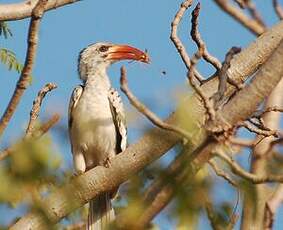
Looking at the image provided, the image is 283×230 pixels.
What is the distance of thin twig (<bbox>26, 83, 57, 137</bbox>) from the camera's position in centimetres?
339

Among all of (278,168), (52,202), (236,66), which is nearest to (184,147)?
(278,168)

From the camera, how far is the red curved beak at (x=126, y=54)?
231 inches

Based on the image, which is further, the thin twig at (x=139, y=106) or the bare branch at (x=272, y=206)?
the thin twig at (x=139, y=106)

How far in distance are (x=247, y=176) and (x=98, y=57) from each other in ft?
16.6

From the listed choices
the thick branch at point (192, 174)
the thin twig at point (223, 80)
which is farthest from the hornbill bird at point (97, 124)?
the thick branch at point (192, 174)

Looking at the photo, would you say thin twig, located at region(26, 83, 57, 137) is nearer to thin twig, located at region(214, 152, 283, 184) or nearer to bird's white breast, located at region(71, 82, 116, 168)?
thin twig, located at region(214, 152, 283, 184)

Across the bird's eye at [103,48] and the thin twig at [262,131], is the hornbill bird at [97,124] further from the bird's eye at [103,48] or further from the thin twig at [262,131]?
the thin twig at [262,131]

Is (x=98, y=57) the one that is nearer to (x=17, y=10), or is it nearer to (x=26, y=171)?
(x=17, y=10)

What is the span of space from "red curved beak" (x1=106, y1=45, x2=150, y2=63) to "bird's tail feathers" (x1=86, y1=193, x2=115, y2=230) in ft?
3.59

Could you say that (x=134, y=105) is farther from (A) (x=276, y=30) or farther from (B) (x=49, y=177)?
(A) (x=276, y=30)

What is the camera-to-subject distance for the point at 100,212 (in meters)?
5.94

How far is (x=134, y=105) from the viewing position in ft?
8.34

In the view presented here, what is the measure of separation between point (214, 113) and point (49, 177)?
1.95ft

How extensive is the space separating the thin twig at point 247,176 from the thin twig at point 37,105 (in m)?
1.20
